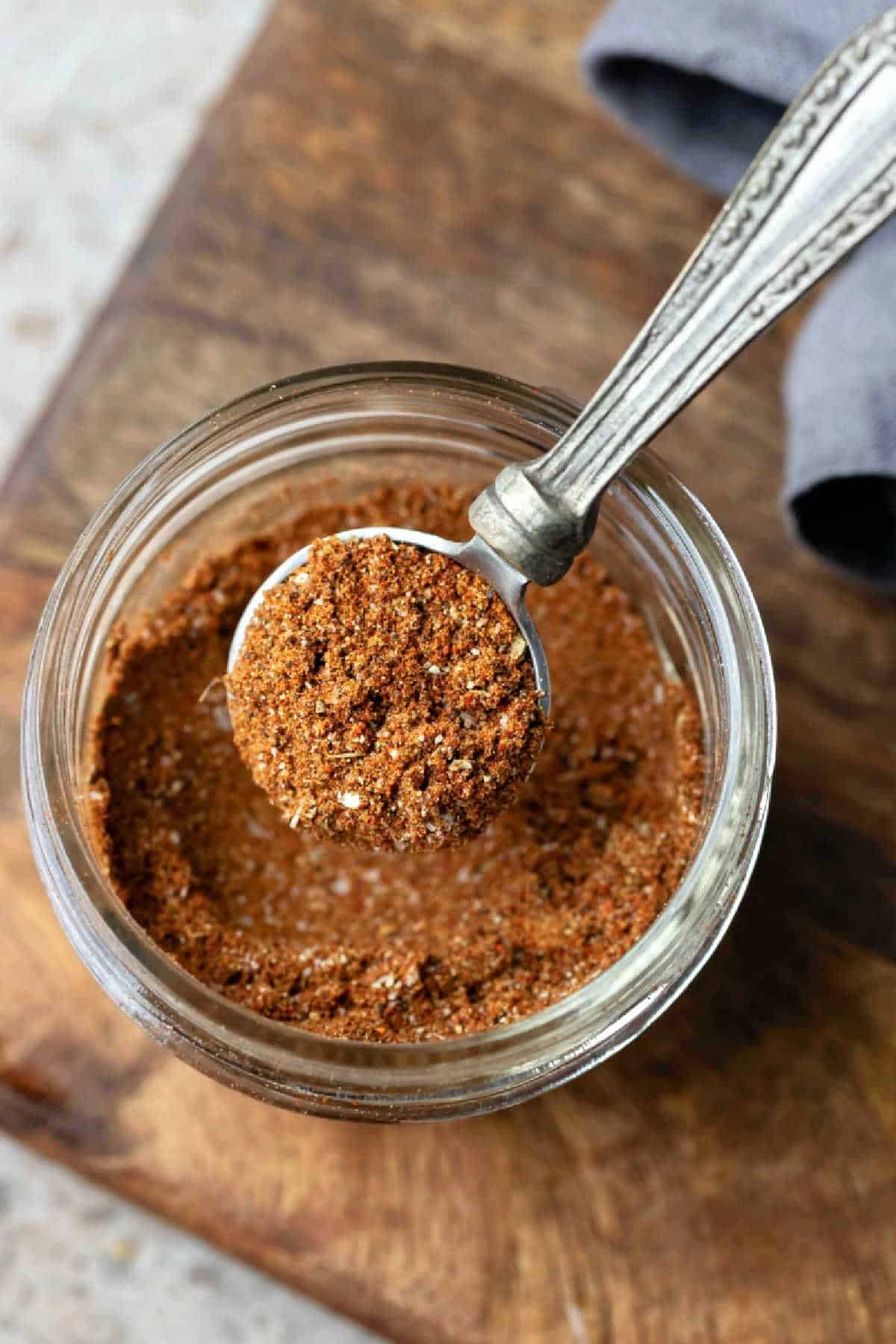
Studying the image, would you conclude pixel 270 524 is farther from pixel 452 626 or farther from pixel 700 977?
pixel 700 977

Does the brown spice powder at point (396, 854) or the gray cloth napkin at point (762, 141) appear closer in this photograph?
the brown spice powder at point (396, 854)

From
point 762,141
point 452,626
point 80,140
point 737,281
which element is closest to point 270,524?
point 452,626

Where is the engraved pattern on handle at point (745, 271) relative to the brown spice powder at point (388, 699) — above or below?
above

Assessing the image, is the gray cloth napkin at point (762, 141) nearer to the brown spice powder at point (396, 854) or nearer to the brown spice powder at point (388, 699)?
the brown spice powder at point (396, 854)

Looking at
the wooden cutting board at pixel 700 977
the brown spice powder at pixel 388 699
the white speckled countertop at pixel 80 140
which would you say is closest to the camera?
the brown spice powder at pixel 388 699

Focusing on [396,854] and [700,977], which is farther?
[700,977]

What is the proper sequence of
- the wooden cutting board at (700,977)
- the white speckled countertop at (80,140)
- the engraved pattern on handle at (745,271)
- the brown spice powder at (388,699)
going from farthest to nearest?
the white speckled countertop at (80,140)
the wooden cutting board at (700,977)
the brown spice powder at (388,699)
the engraved pattern on handle at (745,271)

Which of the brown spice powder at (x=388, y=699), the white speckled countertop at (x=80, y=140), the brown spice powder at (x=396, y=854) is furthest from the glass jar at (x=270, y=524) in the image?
the white speckled countertop at (x=80, y=140)
